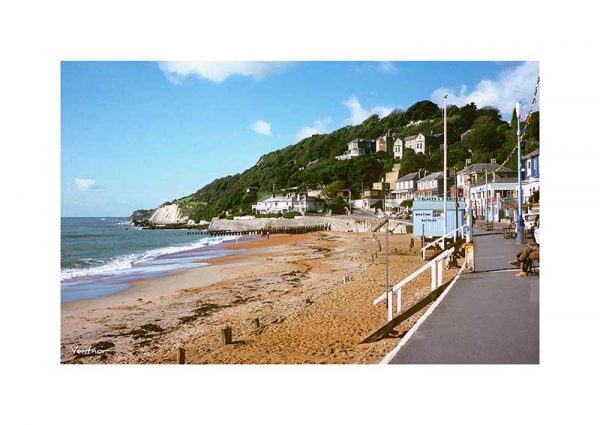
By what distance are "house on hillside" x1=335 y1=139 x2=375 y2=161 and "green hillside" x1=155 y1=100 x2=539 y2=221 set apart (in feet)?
0.38

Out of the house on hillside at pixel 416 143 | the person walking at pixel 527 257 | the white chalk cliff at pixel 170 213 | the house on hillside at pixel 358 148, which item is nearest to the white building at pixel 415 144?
the house on hillside at pixel 416 143

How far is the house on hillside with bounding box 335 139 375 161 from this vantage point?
20.6ft

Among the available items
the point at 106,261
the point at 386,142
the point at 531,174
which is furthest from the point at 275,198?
the point at 106,261

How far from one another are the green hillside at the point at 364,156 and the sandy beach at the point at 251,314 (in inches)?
66.6

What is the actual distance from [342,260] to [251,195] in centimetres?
359

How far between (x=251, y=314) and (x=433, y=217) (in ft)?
15.8

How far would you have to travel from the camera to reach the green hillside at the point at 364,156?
17.5 ft

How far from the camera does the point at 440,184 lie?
875 centimetres

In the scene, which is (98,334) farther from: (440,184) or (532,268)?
(440,184)

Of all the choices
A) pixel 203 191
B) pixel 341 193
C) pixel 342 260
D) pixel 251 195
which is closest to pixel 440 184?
pixel 341 193

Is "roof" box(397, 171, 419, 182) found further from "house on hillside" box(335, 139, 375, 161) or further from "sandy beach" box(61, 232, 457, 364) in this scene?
"sandy beach" box(61, 232, 457, 364)

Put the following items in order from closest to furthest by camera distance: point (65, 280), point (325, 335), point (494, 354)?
1. point (494, 354)
2. point (325, 335)
3. point (65, 280)

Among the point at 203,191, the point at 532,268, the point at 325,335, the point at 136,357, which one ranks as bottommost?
the point at 136,357

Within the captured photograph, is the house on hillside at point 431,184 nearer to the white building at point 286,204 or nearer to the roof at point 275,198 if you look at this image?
the white building at point 286,204
